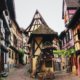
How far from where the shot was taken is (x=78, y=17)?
2512 cm

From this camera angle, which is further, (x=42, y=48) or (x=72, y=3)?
(x=72, y=3)

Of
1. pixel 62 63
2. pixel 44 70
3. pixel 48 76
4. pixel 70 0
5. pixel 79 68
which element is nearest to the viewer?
pixel 48 76

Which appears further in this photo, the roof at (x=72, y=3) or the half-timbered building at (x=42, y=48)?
the roof at (x=72, y=3)

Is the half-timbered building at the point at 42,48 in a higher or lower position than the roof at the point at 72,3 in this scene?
lower

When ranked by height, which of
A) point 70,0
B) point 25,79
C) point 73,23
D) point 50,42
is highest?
point 70,0

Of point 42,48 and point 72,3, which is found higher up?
point 72,3

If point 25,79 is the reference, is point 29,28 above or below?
above

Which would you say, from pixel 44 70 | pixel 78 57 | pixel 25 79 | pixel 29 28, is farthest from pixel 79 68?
pixel 29 28

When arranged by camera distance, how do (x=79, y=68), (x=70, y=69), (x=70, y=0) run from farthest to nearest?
(x=70, y=0) < (x=70, y=69) < (x=79, y=68)

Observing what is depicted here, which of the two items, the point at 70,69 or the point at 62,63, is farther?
the point at 62,63

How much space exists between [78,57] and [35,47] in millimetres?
5190

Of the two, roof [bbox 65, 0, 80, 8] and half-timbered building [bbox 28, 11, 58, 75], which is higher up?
roof [bbox 65, 0, 80, 8]

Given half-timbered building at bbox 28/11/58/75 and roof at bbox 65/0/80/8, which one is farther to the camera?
roof at bbox 65/0/80/8

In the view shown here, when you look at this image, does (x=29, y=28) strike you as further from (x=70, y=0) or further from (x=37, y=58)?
(x=37, y=58)
